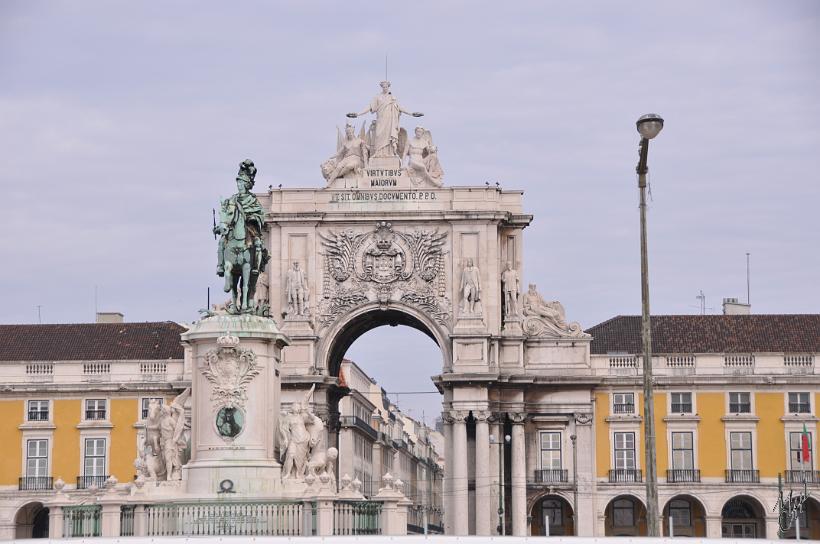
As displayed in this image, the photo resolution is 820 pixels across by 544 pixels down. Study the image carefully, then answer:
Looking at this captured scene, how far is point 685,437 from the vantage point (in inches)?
2918

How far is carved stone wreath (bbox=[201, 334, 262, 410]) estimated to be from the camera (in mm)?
32969

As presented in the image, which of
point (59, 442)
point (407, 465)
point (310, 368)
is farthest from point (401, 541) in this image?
point (407, 465)

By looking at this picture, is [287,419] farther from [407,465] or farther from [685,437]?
[407,465]

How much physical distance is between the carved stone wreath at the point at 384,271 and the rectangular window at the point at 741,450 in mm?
13523

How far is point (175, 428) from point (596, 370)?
42076 millimetres

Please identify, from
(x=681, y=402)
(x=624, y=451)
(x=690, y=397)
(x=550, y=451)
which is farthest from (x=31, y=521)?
(x=690, y=397)

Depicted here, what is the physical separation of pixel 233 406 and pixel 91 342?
47401 mm

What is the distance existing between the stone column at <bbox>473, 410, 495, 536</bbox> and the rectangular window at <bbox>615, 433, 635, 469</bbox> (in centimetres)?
624

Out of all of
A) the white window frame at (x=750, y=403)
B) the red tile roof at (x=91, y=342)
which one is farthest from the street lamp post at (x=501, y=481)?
the red tile roof at (x=91, y=342)

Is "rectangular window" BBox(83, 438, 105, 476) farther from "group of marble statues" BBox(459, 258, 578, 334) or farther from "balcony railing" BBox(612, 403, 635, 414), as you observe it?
"balcony railing" BBox(612, 403, 635, 414)

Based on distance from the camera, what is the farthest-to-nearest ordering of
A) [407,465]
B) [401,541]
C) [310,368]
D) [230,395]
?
[407,465]
[310,368]
[230,395]
[401,541]

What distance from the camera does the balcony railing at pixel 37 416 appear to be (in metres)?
75.6

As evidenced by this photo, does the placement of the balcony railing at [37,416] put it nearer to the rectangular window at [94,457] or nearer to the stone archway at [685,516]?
the rectangular window at [94,457]

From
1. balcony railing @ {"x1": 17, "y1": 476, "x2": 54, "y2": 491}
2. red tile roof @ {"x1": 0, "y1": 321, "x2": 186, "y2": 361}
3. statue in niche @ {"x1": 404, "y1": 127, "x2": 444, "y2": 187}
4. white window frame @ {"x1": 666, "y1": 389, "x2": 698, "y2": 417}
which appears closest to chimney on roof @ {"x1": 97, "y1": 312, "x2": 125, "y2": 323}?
red tile roof @ {"x1": 0, "y1": 321, "x2": 186, "y2": 361}
